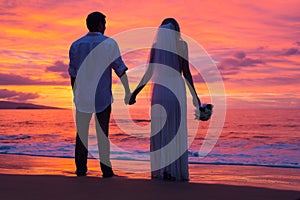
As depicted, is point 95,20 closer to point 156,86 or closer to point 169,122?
point 156,86

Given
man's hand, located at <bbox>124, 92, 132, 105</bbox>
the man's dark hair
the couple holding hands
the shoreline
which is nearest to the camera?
the couple holding hands

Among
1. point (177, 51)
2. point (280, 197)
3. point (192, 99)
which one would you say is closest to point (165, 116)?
point (192, 99)

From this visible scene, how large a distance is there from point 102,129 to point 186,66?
1235 millimetres

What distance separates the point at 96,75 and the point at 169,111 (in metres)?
0.95

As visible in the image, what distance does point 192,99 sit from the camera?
19.1 ft

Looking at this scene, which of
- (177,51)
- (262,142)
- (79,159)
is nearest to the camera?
(177,51)

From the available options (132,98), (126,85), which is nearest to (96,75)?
(126,85)

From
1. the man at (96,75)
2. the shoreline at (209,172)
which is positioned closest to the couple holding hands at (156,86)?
the man at (96,75)

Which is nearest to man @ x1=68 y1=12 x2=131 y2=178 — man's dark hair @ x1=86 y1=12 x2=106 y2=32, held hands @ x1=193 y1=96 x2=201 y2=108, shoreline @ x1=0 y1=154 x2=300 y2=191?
man's dark hair @ x1=86 y1=12 x2=106 y2=32

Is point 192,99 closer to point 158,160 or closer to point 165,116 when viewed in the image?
point 165,116

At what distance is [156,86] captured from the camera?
18.7 ft

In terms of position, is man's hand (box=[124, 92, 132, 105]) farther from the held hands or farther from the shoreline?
the shoreline

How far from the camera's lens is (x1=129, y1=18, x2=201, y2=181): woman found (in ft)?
18.4

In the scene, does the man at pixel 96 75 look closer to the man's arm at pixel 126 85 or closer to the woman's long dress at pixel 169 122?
the man's arm at pixel 126 85
